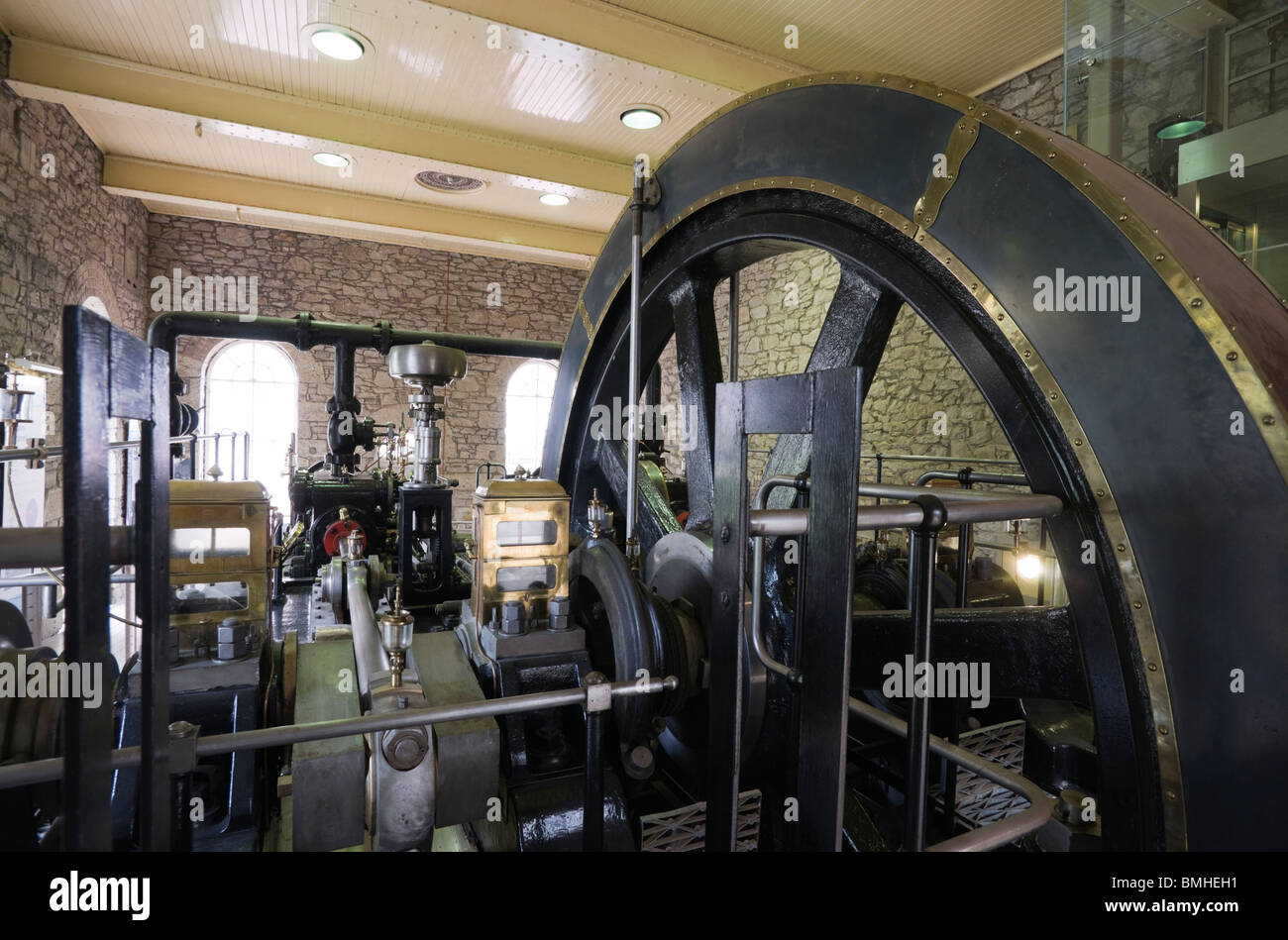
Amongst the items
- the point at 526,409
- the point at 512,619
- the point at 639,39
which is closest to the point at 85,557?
the point at 512,619

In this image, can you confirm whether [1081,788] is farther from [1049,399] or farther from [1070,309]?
[1070,309]

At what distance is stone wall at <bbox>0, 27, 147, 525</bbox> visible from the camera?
17.3ft

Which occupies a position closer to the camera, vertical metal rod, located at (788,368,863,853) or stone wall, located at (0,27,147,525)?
vertical metal rod, located at (788,368,863,853)

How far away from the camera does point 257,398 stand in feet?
33.4

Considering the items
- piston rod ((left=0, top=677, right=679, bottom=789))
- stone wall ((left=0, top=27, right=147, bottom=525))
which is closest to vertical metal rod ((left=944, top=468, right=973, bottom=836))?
piston rod ((left=0, top=677, right=679, bottom=789))

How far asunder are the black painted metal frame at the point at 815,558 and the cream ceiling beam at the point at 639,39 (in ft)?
15.4

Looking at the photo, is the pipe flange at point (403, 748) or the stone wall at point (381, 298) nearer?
the pipe flange at point (403, 748)

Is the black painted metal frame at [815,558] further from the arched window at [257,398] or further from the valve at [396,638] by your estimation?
the arched window at [257,398]

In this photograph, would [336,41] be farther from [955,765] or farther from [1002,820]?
[1002,820]

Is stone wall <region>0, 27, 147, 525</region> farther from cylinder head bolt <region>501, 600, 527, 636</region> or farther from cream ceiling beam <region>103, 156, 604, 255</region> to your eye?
cylinder head bolt <region>501, 600, 527, 636</region>

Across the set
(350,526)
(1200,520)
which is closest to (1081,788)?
(1200,520)

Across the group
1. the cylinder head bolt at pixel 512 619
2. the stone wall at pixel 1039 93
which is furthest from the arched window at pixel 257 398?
the stone wall at pixel 1039 93

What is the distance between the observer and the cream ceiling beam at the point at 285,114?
5395 mm

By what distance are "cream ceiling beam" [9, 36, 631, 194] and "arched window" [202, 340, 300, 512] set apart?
15.3ft
